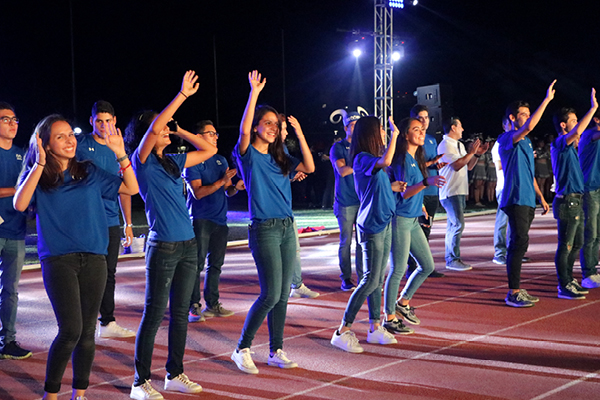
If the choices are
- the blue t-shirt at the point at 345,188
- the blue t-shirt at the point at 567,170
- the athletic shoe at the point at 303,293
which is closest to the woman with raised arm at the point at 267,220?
the athletic shoe at the point at 303,293

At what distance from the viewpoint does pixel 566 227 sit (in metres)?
6.82

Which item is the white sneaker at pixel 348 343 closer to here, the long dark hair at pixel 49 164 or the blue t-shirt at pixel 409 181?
the blue t-shirt at pixel 409 181

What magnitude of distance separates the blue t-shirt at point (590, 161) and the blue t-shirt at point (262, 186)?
403 centimetres

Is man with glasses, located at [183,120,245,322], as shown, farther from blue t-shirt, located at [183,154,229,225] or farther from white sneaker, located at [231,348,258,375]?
white sneaker, located at [231,348,258,375]

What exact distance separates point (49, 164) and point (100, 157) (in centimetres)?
180

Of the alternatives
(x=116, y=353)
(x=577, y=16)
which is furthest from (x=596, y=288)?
(x=577, y=16)

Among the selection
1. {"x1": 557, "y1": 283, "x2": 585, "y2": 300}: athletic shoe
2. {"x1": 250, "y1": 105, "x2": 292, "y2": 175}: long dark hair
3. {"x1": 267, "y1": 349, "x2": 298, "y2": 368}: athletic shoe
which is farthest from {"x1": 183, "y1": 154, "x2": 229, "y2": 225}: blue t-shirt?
{"x1": 557, "y1": 283, "x2": 585, "y2": 300}: athletic shoe

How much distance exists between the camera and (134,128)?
4195mm

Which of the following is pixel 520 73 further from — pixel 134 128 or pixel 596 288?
pixel 134 128

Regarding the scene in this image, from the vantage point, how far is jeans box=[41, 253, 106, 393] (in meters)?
3.55

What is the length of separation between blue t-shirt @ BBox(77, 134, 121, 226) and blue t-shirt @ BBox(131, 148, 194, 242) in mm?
1306

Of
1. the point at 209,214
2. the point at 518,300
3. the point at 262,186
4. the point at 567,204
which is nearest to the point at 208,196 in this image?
the point at 209,214

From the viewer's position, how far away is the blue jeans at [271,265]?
444 cm

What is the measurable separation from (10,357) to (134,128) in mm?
2139
